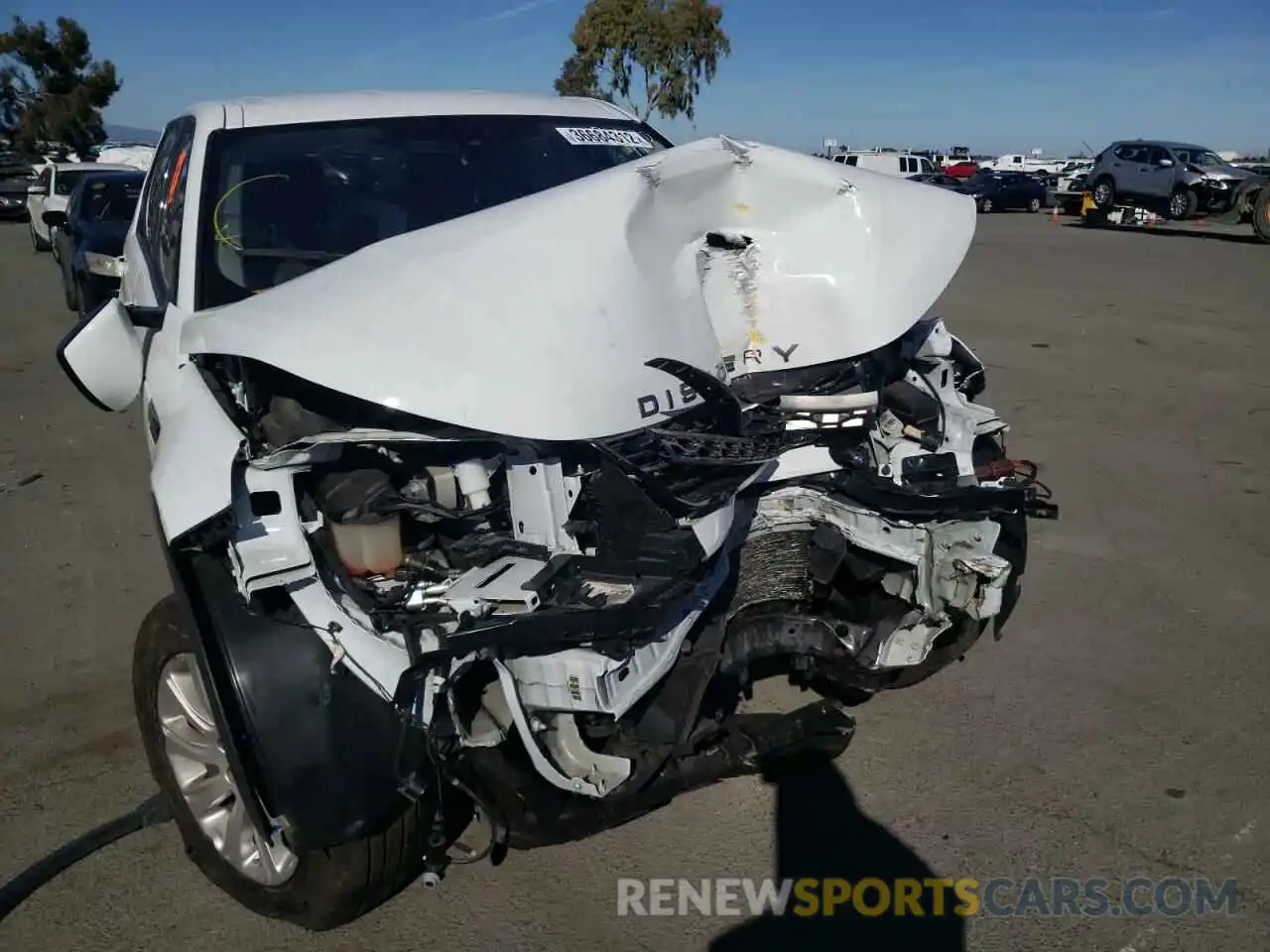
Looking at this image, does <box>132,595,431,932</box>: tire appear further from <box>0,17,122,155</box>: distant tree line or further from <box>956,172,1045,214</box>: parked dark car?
<box>0,17,122,155</box>: distant tree line

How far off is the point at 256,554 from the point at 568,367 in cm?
84

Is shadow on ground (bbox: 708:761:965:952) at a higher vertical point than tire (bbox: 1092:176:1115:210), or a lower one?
lower

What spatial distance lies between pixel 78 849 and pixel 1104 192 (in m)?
27.7

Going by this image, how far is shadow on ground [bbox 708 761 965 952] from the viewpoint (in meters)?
2.62

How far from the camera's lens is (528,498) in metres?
2.51

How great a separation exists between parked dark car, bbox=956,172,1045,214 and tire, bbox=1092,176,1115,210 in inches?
224

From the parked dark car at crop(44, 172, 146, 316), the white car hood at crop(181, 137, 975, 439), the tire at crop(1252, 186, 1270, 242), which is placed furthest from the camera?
the tire at crop(1252, 186, 1270, 242)

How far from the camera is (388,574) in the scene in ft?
8.08

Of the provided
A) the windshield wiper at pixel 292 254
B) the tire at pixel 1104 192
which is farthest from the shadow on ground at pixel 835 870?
the tire at pixel 1104 192

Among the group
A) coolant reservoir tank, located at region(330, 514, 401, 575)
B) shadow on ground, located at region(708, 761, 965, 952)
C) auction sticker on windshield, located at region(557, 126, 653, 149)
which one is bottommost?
shadow on ground, located at region(708, 761, 965, 952)

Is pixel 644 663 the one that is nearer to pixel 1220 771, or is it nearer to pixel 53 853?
pixel 53 853

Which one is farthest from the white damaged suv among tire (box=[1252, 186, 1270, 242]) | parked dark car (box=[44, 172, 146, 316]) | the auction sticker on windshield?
tire (box=[1252, 186, 1270, 242])

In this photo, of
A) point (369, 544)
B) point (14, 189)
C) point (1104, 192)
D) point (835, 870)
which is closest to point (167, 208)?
point (369, 544)

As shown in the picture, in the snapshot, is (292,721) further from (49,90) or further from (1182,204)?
(49,90)
